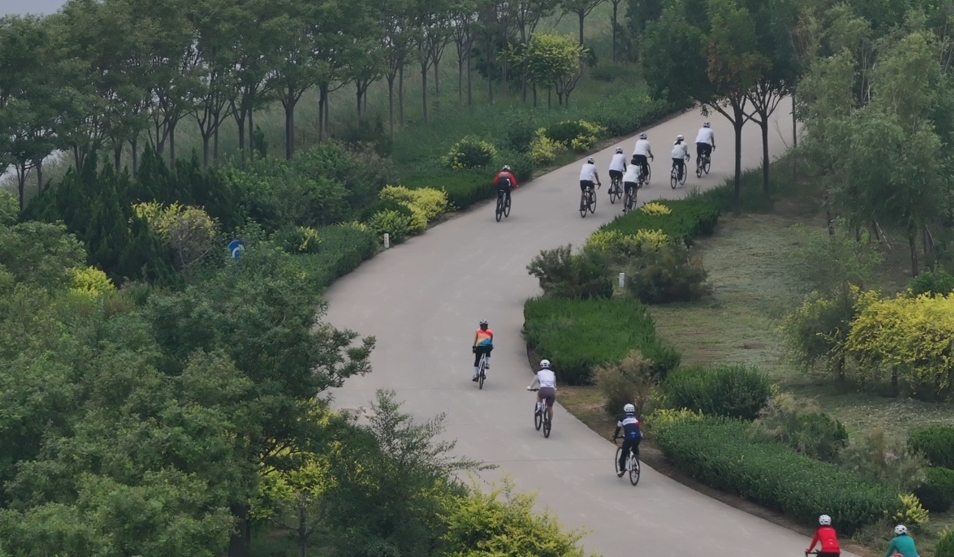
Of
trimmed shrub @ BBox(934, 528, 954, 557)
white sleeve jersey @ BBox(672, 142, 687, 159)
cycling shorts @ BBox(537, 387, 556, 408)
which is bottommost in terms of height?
trimmed shrub @ BBox(934, 528, 954, 557)

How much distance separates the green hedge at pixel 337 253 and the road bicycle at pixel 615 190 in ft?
23.4

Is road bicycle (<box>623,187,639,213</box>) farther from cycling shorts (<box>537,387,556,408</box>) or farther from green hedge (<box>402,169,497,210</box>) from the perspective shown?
cycling shorts (<box>537,387,556,408</box>)

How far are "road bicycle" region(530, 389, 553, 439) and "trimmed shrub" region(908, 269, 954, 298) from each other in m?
7.46

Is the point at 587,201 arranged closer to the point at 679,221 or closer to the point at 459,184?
the point at 679,221

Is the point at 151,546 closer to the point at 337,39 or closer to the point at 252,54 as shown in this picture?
the point at 252,54

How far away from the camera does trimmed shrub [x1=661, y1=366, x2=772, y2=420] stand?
23859mm

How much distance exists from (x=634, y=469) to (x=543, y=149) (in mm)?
24755

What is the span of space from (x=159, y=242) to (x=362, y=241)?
15.3 feet

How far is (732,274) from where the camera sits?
34.8 m

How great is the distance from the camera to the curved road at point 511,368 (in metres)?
20.1

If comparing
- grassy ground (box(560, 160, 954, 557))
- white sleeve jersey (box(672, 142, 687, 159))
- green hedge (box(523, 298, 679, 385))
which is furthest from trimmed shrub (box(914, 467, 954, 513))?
white sleeve jersey (box(672, 142, 687, 159))

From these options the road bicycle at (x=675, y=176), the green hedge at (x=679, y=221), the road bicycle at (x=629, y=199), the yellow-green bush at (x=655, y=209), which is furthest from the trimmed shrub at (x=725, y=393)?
the road bicycle at (x=675, y=176)

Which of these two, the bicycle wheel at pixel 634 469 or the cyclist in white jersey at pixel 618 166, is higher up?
the cyclist in white jersey at pixel 618 166

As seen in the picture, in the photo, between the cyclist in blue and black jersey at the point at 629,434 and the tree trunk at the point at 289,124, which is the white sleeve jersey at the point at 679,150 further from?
the cyclist in blue and black jersey at the point at 629,434
